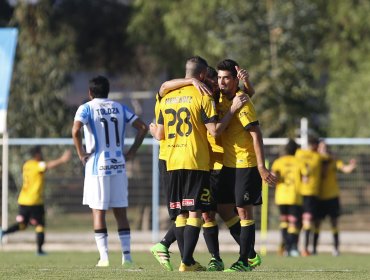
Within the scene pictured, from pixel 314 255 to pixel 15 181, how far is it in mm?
8248

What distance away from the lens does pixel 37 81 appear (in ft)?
110

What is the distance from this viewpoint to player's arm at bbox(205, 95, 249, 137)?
1227cm

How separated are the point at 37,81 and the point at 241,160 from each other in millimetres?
21661

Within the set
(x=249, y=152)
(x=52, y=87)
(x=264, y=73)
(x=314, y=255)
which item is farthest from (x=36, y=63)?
(x=249, y=152)

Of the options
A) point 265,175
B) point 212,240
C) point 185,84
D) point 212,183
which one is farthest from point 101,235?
point 265,175

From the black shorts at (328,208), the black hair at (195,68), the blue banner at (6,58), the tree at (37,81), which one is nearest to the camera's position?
the black hair at (195,68)

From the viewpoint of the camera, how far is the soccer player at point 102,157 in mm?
13914

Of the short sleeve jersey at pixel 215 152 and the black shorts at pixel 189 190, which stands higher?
the short sleeve jersey at pixel 215 152

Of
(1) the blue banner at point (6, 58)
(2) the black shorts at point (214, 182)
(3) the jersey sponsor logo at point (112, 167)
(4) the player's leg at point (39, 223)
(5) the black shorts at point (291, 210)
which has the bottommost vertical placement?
(4) the player's leg at point (39, 223)

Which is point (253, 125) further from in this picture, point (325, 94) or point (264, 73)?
point (325, 94)

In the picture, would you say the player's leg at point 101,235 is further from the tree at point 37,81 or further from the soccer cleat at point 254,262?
the tree at point 37,81

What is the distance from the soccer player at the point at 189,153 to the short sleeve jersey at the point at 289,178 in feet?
29.0

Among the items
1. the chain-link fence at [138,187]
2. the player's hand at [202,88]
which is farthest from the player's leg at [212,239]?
the chain-link fence at [138,187]

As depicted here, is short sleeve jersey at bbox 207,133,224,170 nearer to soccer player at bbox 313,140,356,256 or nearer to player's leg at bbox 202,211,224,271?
player's leg at bbox 202,211,224,271
